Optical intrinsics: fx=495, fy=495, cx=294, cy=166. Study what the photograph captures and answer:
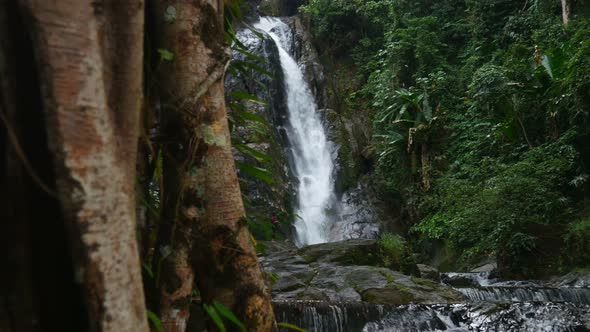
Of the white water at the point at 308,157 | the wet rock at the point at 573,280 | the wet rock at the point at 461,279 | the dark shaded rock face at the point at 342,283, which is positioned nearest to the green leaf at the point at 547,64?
the wet rock at the point at 573,280

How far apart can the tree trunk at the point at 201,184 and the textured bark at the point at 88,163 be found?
47cm

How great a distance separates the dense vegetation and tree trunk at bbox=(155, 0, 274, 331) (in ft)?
30.2

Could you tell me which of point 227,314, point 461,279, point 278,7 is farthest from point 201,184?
point 278,7

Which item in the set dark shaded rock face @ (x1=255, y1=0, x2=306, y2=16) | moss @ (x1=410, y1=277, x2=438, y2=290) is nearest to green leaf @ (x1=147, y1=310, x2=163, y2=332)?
moss @ (x1=410, y1=277, x2=438, y2=290)

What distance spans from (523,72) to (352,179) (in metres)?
6.78

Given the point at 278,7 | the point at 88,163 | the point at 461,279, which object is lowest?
the point at 461,279

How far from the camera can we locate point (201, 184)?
6.51 feet

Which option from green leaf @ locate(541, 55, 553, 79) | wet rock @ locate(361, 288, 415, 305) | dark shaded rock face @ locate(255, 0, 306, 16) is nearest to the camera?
wet rock @ locate(361, 288, 415, 305)

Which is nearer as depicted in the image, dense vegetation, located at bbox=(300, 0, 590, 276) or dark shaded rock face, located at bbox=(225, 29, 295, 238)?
dense vegetation, located at bbox=(300, 0, 590, 276)

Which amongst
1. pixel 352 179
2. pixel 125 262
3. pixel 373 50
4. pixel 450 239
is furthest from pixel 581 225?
pixel 373 50

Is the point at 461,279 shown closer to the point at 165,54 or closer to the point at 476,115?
the point at 476,115

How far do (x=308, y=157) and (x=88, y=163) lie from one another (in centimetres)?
1619

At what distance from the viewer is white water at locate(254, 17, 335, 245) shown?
15828 mm

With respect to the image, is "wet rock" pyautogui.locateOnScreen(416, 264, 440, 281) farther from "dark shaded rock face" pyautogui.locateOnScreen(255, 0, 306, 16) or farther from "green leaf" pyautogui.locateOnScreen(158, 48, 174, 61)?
"dark shaded rock face" pyautogui.locateOnScreen(255, 0, 306, 16)
